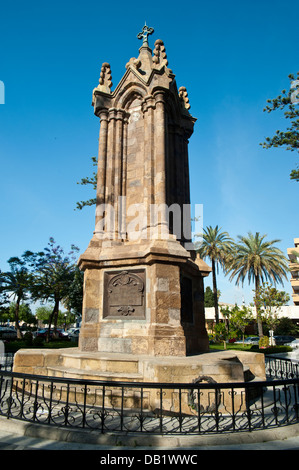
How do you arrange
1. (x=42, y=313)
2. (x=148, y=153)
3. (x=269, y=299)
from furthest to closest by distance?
(x=42, y=313) < (x=269, y=299) < (x=148, y=153)

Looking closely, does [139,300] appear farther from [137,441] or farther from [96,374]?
[137,441]

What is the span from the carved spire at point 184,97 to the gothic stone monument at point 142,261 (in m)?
0.07

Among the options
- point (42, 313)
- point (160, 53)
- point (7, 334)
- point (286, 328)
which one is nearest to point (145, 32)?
point (160, 53)

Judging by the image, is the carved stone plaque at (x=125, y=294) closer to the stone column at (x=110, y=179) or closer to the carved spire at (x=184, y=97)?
the stone column at (x=110, y=179)

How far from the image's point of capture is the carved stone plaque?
8.99m

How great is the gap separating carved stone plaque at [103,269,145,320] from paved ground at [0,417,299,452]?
4094 mm

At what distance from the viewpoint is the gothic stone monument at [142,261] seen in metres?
7.63

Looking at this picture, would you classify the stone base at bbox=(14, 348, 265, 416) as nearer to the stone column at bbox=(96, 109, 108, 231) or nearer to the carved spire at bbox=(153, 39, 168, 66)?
the stone column at bbox=(96, 109, 108, 231)

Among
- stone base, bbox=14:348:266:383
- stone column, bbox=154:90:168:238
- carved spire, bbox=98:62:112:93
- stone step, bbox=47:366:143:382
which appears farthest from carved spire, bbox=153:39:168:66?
stone step, bbox=47:366:143:382

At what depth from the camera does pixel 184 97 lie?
1335cm

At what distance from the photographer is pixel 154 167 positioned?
10375 mm

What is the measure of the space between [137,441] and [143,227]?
636 cm

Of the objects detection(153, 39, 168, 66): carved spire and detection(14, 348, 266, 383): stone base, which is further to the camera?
detection(153, 39, 168, 66): carved spire
